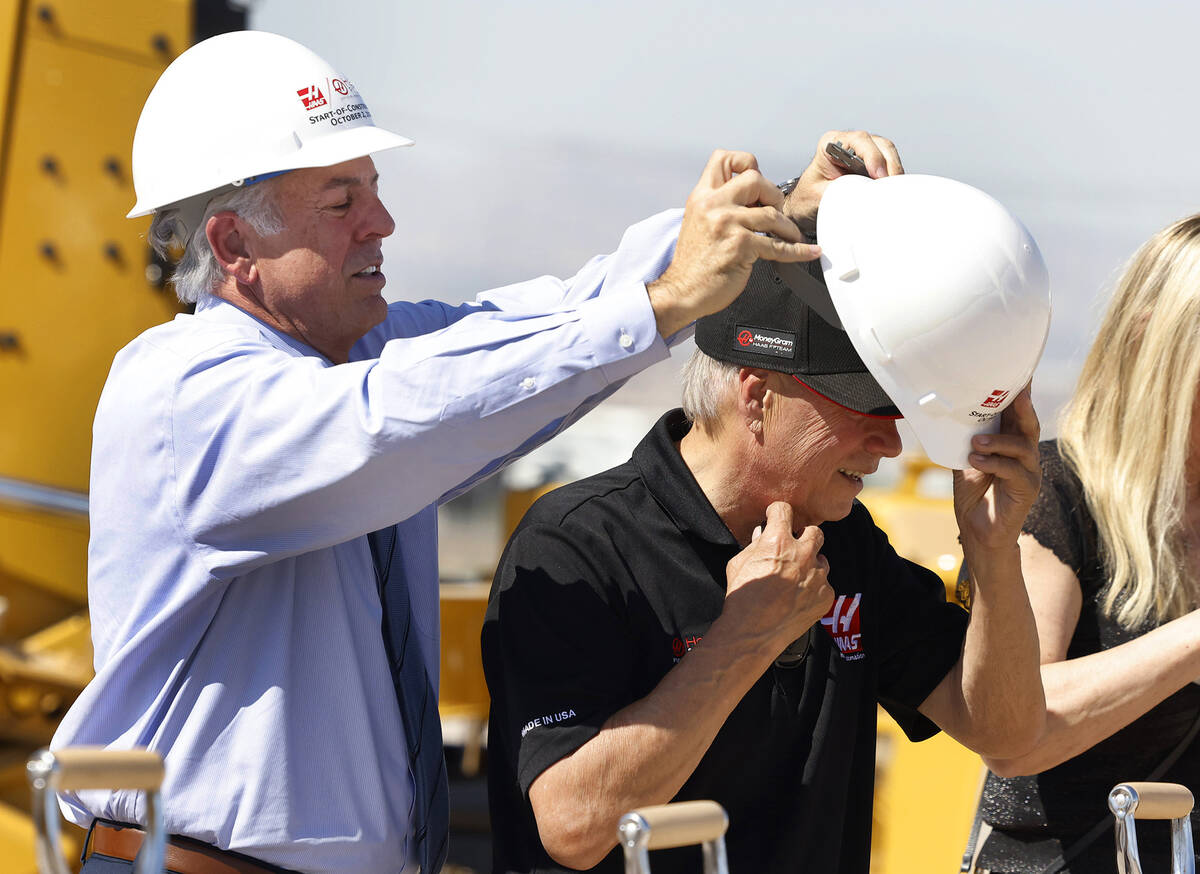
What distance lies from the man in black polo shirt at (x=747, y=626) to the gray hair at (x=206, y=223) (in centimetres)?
69

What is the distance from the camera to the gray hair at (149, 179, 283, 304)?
7.13ft

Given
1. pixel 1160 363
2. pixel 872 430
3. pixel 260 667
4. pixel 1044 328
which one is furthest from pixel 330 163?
pixel 1160 363

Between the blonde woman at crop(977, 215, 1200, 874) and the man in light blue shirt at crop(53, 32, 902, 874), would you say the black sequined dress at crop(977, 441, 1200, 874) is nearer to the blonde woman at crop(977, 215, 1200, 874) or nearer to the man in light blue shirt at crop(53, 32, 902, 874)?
the blonde woman at crop(977, 215, 1200, 874)

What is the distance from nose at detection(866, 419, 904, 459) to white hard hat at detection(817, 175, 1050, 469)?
0.10m

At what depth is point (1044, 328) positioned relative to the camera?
2.12m

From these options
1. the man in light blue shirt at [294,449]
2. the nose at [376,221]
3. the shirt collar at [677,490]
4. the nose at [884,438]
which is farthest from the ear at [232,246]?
the nose at [884,438]

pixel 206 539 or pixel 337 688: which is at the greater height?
pixel 206 539

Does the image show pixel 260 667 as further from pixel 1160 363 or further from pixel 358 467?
pixel 1160 363

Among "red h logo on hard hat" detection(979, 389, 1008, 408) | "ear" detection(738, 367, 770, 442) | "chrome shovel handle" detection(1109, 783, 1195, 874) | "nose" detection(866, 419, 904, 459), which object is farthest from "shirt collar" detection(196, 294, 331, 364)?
"chrome shovel handle" detection(1109, 783, 1195, 874)

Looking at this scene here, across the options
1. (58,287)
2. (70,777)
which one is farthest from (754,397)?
(58,287)

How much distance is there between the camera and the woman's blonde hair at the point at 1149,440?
2623 millimetres

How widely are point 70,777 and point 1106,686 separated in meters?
1.92

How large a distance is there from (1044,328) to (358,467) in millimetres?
1149

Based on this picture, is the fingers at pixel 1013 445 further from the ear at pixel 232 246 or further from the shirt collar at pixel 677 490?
the ear at pixel 232 246
